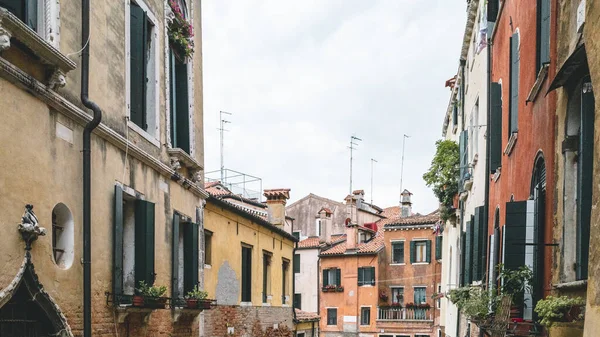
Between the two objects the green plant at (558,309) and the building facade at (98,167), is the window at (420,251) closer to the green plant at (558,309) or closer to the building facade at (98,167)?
the building facade at (98,167)

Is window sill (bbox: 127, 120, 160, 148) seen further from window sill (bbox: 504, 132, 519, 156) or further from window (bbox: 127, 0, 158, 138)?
window sill (bbox: 504, 132, 519, 156)

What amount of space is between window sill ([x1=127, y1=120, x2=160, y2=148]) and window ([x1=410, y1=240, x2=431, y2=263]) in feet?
106

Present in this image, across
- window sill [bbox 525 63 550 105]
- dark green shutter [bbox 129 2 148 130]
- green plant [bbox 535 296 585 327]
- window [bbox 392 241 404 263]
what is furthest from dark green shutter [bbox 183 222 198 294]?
window [bbox 392 241 404 263]

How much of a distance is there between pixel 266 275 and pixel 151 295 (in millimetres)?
9721

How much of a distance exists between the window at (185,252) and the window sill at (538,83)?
5862 mm

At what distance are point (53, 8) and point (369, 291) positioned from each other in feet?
119

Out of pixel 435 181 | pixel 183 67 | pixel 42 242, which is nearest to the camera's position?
pixel 42 242

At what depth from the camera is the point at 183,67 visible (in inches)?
522

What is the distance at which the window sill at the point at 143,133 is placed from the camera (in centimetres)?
1021

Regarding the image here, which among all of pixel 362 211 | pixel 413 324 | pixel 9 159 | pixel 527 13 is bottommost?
pixel 413 324

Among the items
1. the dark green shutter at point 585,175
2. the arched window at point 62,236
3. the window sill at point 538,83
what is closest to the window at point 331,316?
the window sill at point 538,83

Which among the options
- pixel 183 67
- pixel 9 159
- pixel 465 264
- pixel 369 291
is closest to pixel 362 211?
pixel 369 291

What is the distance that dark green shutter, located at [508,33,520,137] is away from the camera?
10.3 meters

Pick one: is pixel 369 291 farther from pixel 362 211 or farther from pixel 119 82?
pixel 119 82
